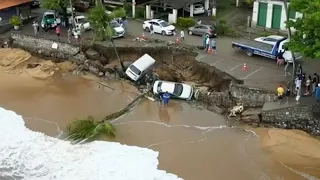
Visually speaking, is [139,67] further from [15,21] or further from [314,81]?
[15,21]

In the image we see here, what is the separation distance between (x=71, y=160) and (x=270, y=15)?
2287cm

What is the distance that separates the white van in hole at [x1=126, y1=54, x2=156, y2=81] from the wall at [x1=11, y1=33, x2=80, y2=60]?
22.3ft

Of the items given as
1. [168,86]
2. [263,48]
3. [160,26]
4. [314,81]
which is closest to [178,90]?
[168,86]

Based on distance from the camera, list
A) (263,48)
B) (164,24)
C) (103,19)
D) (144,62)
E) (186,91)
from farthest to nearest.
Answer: (164,24) < (103,19) < (144,62) < (263,48) < (186,91)

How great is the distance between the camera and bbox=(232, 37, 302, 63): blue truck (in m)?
35.6

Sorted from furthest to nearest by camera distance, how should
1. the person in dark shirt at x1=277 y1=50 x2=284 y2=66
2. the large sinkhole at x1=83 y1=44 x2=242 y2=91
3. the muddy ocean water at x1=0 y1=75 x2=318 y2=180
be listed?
1. the large sinkhole at x1=83 y1=44 x2=242 y2=91
2. the person in dark shirt at x1=277 y1=50 x2=284 y2=66
3. the muddy ocean water at x1=0 y1=75 x2=318 y2=180

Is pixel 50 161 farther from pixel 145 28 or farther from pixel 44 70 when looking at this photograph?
pixel 145 28

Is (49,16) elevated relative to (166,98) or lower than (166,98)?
elevated

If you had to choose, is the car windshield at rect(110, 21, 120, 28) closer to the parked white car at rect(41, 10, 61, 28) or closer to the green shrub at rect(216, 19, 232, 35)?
the parked white car at rect(41, 10, 61, 28)

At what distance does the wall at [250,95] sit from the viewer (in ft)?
106

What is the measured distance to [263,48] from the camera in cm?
3712

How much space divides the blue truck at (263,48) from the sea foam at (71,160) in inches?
509

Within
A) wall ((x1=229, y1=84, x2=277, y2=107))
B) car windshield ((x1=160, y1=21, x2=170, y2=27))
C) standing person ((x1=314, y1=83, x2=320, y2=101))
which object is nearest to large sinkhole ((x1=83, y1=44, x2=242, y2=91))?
wall ((x1=229, y1=84, x2=277, y2=107))

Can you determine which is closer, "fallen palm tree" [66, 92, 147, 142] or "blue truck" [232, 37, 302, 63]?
"fallen palm tree" [66, 92, 147, 142]
